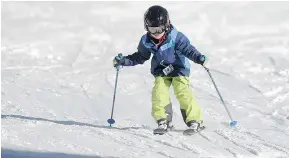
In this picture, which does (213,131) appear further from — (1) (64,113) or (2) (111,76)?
(2) (111,76)

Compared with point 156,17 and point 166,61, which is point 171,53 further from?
point 156,17

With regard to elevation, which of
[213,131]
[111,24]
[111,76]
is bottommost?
[213,131]

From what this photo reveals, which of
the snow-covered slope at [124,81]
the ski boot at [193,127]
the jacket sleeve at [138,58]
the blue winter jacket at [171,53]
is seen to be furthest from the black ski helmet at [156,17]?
the snow-covered slope at [124,81]

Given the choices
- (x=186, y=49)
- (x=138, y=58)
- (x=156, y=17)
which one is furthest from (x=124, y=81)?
(x=156, y=17)

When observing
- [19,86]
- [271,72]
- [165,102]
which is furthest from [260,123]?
[19,86]

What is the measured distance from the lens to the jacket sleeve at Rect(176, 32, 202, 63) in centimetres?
710

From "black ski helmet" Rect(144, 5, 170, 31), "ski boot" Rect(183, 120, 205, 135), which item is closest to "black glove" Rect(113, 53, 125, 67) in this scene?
"black ski helmet" Rect(144, 5, 170, 31)

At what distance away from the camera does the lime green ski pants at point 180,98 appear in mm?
7125

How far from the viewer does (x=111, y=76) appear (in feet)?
34.6

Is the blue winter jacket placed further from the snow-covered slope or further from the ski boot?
the snow-covered slope

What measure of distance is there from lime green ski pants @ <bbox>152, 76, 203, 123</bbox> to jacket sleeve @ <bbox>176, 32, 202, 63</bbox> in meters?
0.36

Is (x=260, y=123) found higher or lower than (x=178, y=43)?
lower

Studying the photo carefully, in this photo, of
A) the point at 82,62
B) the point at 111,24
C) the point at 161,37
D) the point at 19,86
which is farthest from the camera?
the point at 111,24

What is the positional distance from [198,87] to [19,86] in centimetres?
298
